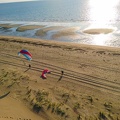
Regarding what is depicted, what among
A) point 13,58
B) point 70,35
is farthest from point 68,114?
point 70,35

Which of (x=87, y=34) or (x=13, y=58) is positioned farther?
(x=87, y=34)

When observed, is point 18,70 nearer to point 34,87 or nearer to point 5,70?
point 5,70

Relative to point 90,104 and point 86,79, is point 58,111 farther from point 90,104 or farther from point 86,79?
point 86,79

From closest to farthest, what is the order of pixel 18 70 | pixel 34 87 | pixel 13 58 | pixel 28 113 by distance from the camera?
pixel 28 113 → pixel 34 87 → pixel 18 70 → pixel 13 58

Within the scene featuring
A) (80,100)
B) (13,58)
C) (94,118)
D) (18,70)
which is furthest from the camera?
(13,58)

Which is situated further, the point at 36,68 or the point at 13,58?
the point at 13,58

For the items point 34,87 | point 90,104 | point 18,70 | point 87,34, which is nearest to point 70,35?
point 87,34
